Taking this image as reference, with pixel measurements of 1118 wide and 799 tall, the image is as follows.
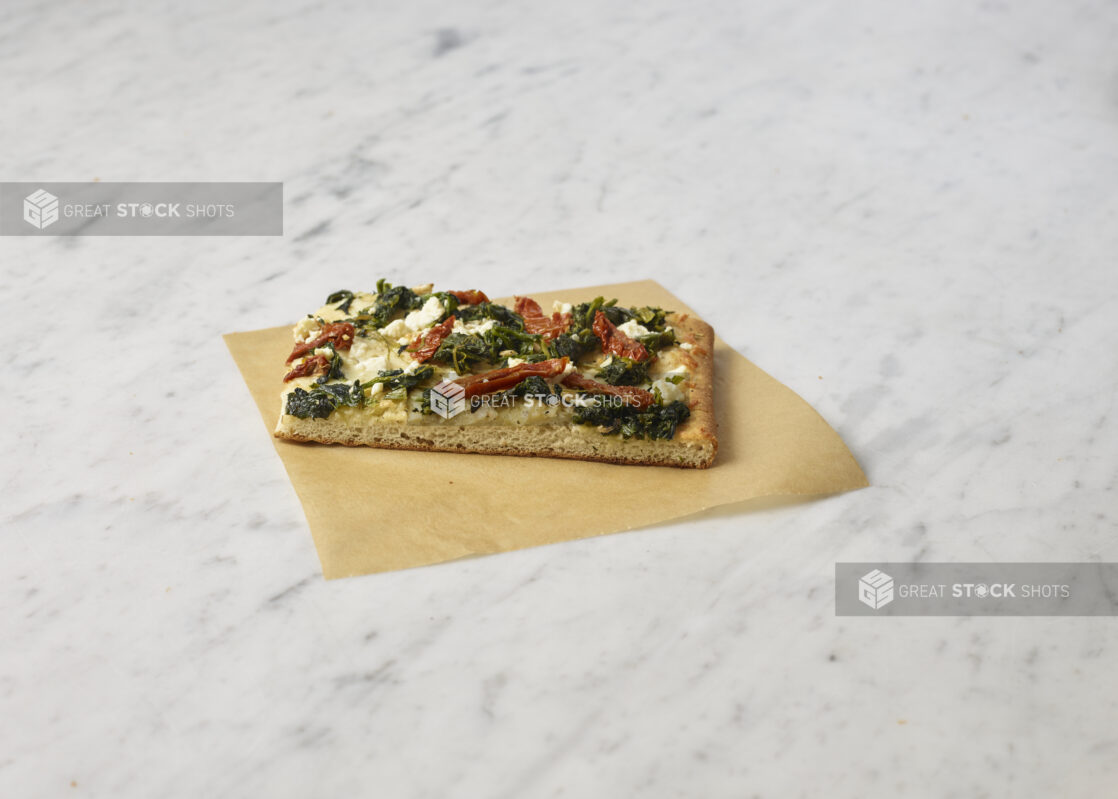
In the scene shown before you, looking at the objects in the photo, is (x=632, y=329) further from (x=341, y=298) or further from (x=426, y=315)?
(x=341, y=298)

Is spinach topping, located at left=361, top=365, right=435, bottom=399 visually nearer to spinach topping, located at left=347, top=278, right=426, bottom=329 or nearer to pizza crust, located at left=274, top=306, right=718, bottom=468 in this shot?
pizza crust, located at left=274, top=306, right=718, bottom=468

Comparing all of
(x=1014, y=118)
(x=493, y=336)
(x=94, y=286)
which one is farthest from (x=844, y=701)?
(x=1014, y=118)

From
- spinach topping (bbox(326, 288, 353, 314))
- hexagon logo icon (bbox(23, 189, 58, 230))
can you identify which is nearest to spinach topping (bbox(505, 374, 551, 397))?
spinach topping (bbox(326, 288, 353, 314))

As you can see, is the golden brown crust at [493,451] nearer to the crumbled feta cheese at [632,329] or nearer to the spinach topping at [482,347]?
the spinach topping at [482,347]

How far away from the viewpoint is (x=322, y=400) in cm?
402

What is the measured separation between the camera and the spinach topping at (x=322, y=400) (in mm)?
4004

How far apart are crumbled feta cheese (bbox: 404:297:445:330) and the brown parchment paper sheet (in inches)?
25.2

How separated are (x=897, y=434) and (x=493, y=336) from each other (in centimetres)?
165

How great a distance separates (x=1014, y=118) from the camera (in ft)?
24.6

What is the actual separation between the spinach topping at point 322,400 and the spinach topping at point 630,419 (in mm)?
838

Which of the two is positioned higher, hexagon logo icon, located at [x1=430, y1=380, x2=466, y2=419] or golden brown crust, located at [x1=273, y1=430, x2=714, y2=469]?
hexagon logo icon, located at [x1=430, y1=380, x2=466, y2=419]

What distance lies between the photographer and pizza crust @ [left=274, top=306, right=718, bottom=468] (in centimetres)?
394

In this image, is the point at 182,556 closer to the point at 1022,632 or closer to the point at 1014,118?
the point at 1022,632

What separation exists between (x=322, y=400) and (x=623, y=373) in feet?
3.73
